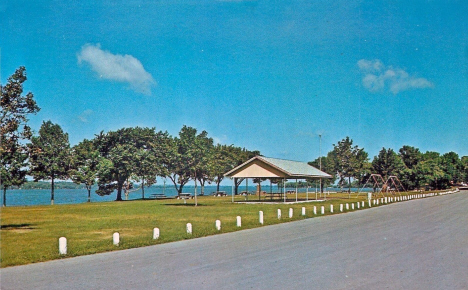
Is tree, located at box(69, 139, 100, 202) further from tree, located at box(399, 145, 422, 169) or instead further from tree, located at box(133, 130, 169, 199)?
tree, located at box(399, 145, 422, 169)

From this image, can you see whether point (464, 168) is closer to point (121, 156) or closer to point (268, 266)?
point (121, 156)

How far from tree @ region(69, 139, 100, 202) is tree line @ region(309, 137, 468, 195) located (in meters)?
39.2

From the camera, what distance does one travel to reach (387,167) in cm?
10094

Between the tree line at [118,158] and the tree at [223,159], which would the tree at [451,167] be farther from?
the tree line at [118,158]

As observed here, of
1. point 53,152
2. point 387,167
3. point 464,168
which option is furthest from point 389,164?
point 53,152

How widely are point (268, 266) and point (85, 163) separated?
55.3 m

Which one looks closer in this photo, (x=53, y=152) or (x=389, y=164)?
(x=53, y=152)

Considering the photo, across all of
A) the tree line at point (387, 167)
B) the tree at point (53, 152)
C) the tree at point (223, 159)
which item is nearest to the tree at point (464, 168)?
the tree line at point (387, 167)

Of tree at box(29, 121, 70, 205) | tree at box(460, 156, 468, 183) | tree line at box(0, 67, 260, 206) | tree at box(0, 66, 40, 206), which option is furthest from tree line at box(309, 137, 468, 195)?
tree at box(0, 66, 40, 206)

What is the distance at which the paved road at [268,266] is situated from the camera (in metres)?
9.06

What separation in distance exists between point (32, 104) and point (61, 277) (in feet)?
Result: 45.5

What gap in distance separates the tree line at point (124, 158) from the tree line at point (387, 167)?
22 centimetres

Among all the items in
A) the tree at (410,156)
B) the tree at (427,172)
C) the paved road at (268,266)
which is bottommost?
the paved road at (268,266)

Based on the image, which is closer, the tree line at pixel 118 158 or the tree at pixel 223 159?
the tree line at pixel 118 158
